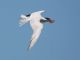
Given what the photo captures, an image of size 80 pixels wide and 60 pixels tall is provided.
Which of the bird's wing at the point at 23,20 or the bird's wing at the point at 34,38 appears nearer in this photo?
the bird's wing at the point at 34,38

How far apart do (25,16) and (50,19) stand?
155 mm

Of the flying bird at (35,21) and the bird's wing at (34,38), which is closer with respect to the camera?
the bird's wing at (34,38)

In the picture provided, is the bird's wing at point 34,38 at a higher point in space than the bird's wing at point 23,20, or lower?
lower

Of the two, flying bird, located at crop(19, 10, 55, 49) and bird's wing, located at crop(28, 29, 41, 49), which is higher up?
flying bird, located at crop(19, 10, 55, 49)

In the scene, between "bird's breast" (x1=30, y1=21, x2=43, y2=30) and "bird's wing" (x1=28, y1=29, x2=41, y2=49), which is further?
"bird's breast" (x1=30, y1=21, x2=43, y2=30)

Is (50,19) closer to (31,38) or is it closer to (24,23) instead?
(24,23)

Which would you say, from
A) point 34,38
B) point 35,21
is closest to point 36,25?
point 35,21

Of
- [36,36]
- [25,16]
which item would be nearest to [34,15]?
[25,16]

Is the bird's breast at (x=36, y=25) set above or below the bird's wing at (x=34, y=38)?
above

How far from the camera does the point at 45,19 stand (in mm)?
1920

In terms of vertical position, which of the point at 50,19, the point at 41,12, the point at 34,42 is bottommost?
the point at 34,42

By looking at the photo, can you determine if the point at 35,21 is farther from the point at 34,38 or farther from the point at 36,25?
the point at 34,38

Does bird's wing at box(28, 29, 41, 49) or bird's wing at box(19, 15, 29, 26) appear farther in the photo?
bird's wing at box(19, 15, 29, 26)

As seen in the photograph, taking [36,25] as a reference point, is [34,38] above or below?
below
